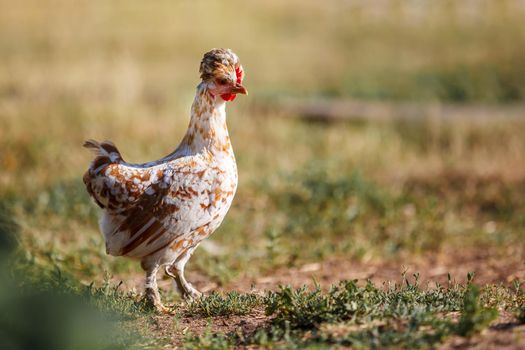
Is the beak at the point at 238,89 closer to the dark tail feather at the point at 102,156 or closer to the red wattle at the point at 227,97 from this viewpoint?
the red wattle at the point at 227,97

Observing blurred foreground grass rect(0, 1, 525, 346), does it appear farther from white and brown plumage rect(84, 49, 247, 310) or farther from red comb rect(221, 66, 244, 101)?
red comb rect(221, 66, 244, 101)

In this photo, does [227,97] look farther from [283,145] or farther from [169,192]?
[283,145]

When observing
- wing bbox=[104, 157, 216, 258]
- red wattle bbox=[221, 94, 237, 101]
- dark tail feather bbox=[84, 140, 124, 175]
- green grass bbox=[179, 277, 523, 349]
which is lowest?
green grass bbox=[179, 277, 523, 349]

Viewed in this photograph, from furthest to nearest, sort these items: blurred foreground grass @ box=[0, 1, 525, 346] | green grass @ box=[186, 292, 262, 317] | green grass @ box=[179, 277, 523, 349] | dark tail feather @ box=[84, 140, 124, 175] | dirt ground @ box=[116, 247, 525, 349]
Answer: blurred foreground grass @ box=[0, 1, 525, 346]
dark tail feather @ box=[84, 140, 124, 175]
green grass @ box=[186, 292, 262, 317]
dirt ground @ box=[116, 247, 525, 349]
green grass @ box=[179, 277, 523, 349]

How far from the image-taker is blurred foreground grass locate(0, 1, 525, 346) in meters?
7.24

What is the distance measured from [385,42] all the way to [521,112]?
893 centimetres

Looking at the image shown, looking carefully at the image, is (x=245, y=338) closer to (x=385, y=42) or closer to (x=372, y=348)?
(x=372, y=348)

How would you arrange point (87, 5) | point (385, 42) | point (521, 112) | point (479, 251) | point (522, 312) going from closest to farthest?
point (522, 312)
point (479, 251)
point (521, 112)
point (385, 42)
point (87, 5)

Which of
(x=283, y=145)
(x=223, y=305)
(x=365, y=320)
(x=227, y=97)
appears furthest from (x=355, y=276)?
(x=283, y=145)

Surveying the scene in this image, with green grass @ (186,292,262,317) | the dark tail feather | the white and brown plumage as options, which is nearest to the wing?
the white and brown plumage

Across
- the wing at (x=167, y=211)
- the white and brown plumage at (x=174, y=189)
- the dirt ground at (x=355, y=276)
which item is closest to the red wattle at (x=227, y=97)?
the white and brown plumage at (x=174, y=189)

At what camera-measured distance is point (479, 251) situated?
755cm

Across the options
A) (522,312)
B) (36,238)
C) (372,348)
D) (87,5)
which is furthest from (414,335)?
(87,5)

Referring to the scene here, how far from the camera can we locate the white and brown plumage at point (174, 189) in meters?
4.48
